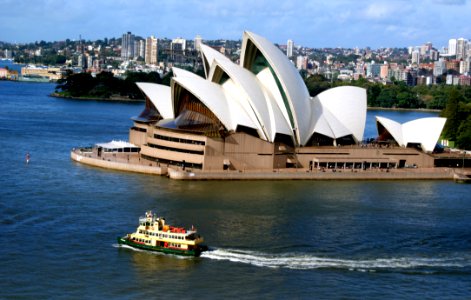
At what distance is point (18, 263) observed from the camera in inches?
752

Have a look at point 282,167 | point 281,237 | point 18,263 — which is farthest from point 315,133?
point 18,263

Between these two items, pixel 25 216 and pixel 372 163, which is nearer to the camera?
pixel 25 216

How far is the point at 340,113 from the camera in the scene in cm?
3725

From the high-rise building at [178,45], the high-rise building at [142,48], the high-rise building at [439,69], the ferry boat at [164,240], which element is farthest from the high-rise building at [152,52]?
the ferry boat at [164,240]

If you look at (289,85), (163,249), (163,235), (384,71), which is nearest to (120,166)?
(289,85)

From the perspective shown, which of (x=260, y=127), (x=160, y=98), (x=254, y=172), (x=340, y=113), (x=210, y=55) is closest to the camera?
(x=254, y=172)

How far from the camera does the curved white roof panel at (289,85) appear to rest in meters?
34.5

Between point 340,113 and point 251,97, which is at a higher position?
point 251,97

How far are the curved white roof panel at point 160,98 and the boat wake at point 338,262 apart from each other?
19.0 meters

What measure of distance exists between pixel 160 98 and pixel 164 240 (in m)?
20.1

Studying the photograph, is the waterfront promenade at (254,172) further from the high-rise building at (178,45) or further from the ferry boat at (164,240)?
the high-rise building at (178,45)

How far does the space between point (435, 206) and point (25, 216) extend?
13.0m

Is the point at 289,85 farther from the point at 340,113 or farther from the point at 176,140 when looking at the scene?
the point at 176,140

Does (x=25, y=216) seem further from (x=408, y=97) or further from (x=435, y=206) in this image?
(x=408, y=97)
